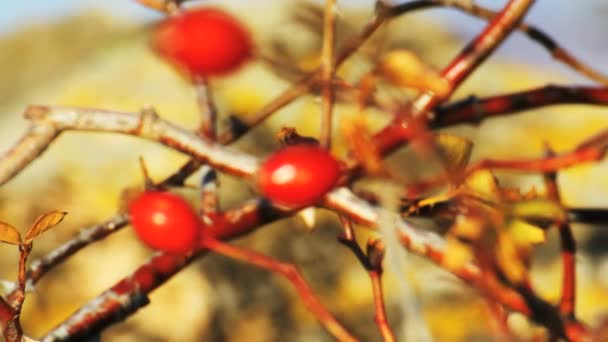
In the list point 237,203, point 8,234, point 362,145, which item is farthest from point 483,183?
point 237,203

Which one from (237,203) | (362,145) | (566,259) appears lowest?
(237,203)

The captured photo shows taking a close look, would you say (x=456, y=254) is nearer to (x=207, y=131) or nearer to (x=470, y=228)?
(x=470, y=228)

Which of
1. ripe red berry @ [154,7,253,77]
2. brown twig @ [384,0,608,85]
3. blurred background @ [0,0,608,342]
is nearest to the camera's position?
ripe red berry @ [154,7,253,77]

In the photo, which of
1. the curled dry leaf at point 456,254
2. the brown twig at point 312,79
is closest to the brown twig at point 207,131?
the brown twig at point 312,79

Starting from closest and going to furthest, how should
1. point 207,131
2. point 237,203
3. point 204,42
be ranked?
1. point 204,42
2. point 207,131
3. point 237,203

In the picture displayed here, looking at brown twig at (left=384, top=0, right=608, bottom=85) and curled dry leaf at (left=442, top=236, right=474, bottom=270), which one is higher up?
brown twig at (left=384, top=0, right=608, bottom=85)

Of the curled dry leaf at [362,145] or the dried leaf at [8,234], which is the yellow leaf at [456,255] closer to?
the curled dry leaf at [362,145]

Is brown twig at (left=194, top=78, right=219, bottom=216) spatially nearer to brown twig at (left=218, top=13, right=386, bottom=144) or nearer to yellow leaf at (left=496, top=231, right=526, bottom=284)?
brown twig at (left=218, top=13, right=386, bottom=144)

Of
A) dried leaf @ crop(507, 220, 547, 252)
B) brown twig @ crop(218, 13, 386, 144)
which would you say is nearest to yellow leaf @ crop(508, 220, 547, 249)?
dried leaf @ crop(507, 220, 547, 252)
